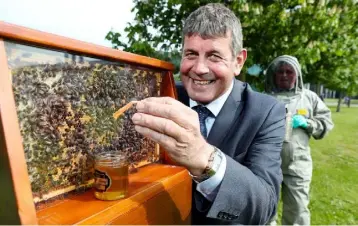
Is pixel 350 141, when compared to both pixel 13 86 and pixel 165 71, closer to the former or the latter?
pixel 165 71

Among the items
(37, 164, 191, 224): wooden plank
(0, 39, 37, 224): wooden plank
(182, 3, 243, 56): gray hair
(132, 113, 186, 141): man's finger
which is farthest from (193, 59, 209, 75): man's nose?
(0, 39, 37, 224): wooden plank

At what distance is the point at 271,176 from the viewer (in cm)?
140

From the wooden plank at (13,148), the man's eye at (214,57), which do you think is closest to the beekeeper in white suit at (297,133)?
the man's eye at (214,57)

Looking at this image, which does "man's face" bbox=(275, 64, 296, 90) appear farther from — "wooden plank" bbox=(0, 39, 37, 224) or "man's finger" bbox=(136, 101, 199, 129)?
"wooden plank" bbox=(0, 39, 37, 224)

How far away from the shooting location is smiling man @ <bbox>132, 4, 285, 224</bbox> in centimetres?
96

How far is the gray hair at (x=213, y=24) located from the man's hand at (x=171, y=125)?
24.5 inches

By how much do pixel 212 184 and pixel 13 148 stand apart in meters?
0.72

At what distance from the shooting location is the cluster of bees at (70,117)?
88 centimetres

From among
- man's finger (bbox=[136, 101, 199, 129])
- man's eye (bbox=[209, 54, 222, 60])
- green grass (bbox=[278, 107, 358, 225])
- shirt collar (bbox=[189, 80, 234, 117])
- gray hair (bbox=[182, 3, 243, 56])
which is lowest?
green grass (bbox=[278, 107, 358, 225])

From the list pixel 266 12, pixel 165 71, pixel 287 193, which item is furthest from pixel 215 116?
pixel 266 12

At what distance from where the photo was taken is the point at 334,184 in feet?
20.8

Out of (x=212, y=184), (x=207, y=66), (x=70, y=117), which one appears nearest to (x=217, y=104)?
(x=207, y=66)

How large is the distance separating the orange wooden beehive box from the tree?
3.61 meters

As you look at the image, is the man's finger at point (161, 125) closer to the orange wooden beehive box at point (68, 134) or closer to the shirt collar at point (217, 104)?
the orange wooden beehive box at point (68, 134)
